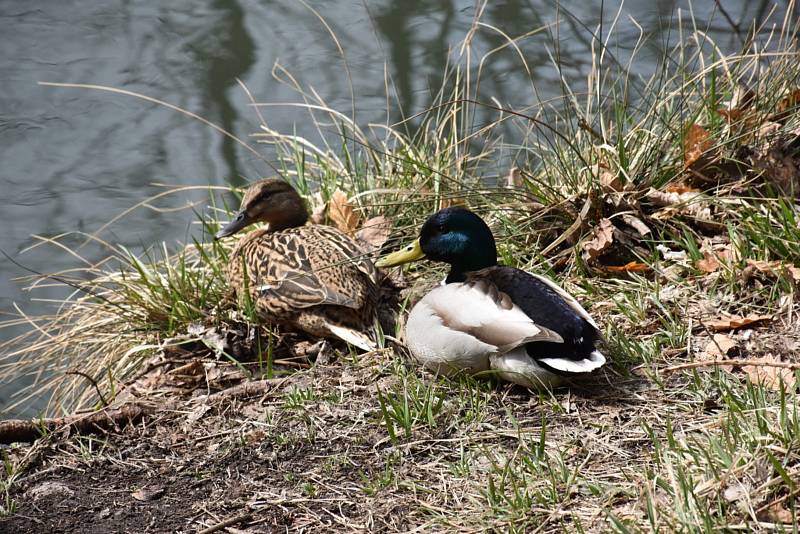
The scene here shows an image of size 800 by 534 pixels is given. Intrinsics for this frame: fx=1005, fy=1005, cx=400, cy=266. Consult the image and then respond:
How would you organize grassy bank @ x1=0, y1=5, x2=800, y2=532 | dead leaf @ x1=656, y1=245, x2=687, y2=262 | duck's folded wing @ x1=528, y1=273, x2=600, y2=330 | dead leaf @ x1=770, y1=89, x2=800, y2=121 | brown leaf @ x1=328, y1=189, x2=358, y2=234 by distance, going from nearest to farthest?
grassy bank @ x1=0, y1=5, x2=800, y2=532 < duck's folded wing @ x1=528, y1=273, x2=600, y2=330 < dead leaf @ x1=656, y1=245, x2=687, y2=262 < dead leaf @ x1=770, y1=89, x2=800, y2=121 < brown leaf @ x1=328, y1=189, x2=358, y2=234

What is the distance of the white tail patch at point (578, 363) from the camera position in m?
3.68

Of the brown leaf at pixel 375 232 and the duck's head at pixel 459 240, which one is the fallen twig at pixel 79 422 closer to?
the duck's head at pixel 459 240

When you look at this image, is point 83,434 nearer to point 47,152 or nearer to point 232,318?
point 232,318

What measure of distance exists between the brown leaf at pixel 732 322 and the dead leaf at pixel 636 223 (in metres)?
0.76

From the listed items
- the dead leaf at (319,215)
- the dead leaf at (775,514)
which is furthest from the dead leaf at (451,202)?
the dead leaf at (775,514)

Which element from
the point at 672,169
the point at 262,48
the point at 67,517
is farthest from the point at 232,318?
the point at 262,48

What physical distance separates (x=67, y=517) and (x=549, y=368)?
1.83 metres

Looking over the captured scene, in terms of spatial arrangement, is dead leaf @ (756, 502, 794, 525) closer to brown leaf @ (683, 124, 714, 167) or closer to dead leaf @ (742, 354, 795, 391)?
dead leaf @ (742, 354, 795, 391)

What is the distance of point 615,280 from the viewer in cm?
476

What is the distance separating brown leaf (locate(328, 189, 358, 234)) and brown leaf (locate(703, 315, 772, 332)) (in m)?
2.19

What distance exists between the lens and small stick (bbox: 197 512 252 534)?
10.9 feet

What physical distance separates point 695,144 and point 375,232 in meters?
1.74

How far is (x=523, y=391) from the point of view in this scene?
158 inches

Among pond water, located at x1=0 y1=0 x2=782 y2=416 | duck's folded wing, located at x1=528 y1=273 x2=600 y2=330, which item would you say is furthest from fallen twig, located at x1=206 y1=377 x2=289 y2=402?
pond water, located at x1=0 y1=0 x2=782 y2=416
